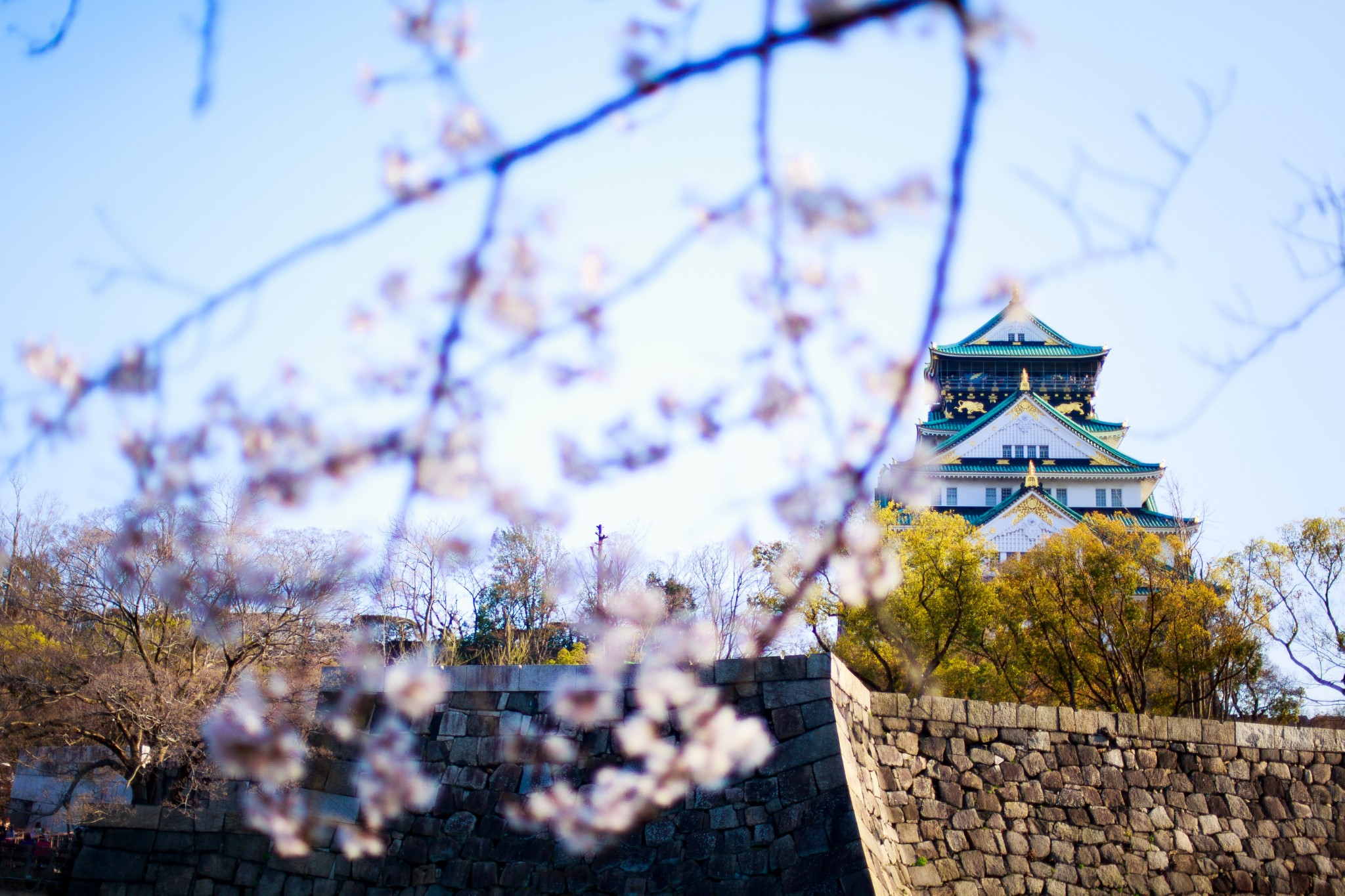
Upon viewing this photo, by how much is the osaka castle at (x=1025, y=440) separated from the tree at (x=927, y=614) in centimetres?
1049

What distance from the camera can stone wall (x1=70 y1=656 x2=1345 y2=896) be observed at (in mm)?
6375

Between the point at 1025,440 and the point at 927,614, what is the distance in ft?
57.5

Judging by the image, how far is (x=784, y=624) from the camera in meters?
1.53

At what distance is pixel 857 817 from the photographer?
5980 mm

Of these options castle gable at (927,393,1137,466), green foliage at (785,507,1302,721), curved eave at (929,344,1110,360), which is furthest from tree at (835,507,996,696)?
curved eave at (929,344,1110,360)

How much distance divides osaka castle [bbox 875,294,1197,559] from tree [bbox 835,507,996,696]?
10.5m

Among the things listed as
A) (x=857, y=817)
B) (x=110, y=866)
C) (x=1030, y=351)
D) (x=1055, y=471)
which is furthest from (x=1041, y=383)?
(x=110, y=866)

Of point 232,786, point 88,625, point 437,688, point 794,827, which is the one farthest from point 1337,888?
point 88,625

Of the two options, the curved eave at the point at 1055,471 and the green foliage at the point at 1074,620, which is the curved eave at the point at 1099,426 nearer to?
the curved eave at the point at 1055,471

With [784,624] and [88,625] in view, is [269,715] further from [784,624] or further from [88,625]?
[784,624]

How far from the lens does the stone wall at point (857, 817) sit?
6.38m

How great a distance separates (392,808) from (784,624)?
650 centimetres

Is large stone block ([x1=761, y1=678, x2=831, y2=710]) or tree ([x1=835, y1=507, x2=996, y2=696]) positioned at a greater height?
tree ([x1=835, y1=507, x2=996, y2=696])

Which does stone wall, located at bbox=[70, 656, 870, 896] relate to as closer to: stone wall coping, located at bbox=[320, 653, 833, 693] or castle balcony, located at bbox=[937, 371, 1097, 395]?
stone wall coping, located at bbox=[320, 653, 833, 693]
